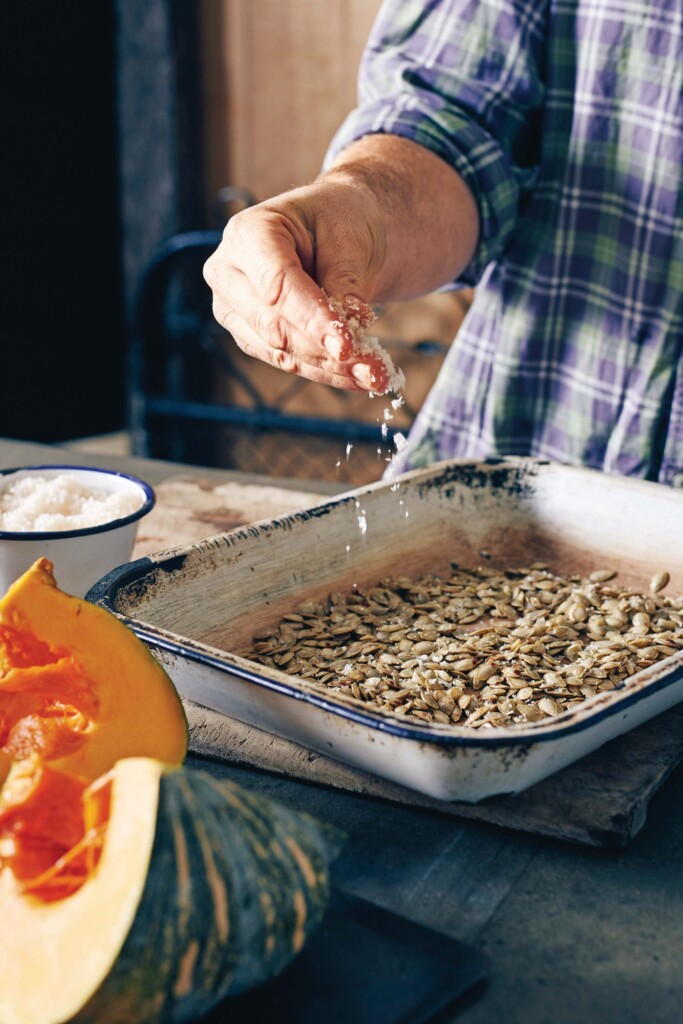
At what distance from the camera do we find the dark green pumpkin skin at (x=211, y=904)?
0.51 meters

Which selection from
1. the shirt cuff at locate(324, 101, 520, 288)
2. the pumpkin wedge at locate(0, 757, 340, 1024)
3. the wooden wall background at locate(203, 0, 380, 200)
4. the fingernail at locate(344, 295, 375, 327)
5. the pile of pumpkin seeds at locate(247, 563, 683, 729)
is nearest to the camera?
the pumpkin wedge at locate(0, 757, 340, 1024)

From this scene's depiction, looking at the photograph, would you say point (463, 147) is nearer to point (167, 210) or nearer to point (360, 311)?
point (360, 311)

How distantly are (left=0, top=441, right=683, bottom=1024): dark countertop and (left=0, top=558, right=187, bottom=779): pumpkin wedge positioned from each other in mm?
145

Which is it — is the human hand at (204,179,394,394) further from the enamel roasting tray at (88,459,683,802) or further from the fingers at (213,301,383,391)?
the enamel roasting tray at (88,459,683,802)

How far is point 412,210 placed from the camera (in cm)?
141

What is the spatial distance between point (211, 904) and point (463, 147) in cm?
125

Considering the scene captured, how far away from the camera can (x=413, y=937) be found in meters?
0.62

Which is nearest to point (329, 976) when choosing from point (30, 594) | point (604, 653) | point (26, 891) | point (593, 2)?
point (26, 891)

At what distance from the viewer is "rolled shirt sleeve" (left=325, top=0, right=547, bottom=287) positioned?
1.53 meters

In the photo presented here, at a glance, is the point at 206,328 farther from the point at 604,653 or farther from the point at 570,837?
the point at 570,837

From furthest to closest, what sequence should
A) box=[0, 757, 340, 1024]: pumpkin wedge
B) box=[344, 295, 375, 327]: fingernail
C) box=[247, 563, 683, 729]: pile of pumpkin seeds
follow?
1. box=[344, 295, 375, 327]: fingernail
2. box=[247, 563, 683, 729]: pile of pumpkin seeds
3. box=[0, 757, 340, 1024]: pumpkin wedge

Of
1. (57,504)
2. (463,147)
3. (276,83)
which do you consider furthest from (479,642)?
(276,83)

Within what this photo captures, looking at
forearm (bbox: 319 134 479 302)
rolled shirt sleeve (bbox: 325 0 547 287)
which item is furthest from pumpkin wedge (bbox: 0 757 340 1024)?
rolled shirt sleeve (bbox: 325 0 547 287)

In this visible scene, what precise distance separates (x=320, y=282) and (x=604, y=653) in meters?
0.46
